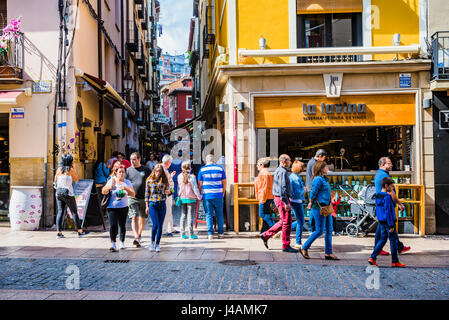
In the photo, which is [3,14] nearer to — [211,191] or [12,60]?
[12,60]

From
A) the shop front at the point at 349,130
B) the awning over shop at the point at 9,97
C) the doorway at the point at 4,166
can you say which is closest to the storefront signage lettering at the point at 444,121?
the shop front at the point at 349,130

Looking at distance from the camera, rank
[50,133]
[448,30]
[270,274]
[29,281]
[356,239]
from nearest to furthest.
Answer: [29,281], [270,274], [356,239], [448,30], [50,133]

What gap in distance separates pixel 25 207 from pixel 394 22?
10.3 metres

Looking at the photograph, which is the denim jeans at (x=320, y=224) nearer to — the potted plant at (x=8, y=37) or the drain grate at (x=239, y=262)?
the drain grate at (x=239, y=262)

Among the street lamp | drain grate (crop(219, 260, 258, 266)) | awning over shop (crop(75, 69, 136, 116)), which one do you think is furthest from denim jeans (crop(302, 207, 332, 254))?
the street lamp

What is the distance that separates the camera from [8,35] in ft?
40.3

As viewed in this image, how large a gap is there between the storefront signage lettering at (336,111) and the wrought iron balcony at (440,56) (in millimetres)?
1846

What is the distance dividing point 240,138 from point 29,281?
6.44m

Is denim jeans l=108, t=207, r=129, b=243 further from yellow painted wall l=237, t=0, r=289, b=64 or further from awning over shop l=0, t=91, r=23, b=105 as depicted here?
yellow painted wall l=237, t=0, r=289, b=64

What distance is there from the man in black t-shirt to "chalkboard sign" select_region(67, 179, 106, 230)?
7.55 feet

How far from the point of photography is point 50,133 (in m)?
12.5
